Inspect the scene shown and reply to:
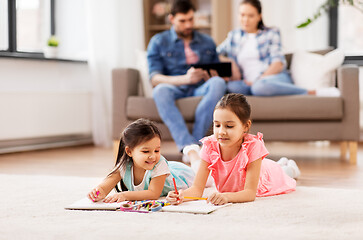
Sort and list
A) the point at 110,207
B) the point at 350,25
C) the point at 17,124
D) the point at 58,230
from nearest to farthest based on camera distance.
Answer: the point at 58,230, the point at 110,207, the point at 17,124, the point at 350,25

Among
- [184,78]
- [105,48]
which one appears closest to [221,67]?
[184,78]

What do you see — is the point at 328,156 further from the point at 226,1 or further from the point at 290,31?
the point at 226,1

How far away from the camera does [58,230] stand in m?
1.49

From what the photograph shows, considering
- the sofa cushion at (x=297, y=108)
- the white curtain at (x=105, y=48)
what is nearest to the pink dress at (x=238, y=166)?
the sofa cushion at (x=297, y=108)

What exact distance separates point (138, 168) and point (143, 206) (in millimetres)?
192

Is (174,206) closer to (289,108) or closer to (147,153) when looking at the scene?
(147,153)

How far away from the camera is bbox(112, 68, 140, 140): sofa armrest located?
3.54 metres

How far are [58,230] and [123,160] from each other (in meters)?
0.47

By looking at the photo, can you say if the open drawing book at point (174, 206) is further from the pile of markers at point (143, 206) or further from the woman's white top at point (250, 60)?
the woman's white top at point (250, 60)

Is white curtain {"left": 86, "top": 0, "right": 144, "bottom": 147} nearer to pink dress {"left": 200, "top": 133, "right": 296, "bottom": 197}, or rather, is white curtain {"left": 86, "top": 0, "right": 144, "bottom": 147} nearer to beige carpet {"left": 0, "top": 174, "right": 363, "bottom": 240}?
beige carpet {"left": 0, "top": 174, "right": 363, "bottom": 240}

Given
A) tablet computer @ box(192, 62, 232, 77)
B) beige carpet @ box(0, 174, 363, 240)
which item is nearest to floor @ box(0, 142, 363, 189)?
beige carpet @ box(0, 174, 363, 240)

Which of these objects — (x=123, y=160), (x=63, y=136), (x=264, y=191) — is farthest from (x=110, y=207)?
(x=63, y=136)

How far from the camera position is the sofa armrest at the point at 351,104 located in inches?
128

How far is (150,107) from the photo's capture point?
3.46 m
